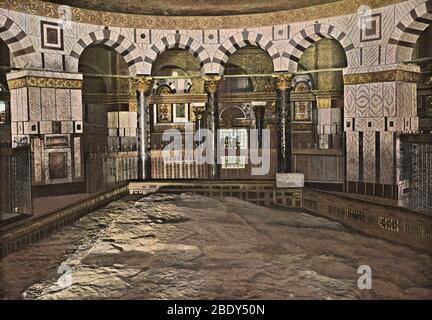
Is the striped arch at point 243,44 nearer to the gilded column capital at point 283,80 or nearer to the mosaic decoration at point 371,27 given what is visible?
the gilded column capital at point 283,80

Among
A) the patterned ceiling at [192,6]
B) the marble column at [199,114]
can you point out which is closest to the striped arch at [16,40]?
the patterned ceiling at [192,6]

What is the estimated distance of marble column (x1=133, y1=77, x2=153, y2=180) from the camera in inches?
476

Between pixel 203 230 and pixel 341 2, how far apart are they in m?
7.34

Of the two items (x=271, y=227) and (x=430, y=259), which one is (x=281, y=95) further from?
(x=430, y=259)

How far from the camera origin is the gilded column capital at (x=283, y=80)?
1169cm

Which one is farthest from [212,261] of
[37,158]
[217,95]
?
[217,95]

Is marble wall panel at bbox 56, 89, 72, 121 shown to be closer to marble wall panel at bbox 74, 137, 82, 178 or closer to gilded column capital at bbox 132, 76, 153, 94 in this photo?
marble wall panel at bbox 74, 137, 82, 178

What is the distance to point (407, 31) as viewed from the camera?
1006cm

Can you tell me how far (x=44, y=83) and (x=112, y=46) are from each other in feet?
7.21

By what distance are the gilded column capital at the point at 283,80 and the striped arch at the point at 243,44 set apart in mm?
230

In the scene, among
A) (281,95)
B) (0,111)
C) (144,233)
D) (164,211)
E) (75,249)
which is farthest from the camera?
(0,111)

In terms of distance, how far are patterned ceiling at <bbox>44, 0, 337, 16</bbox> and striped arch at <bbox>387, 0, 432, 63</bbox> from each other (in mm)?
1969

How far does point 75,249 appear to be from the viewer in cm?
600
